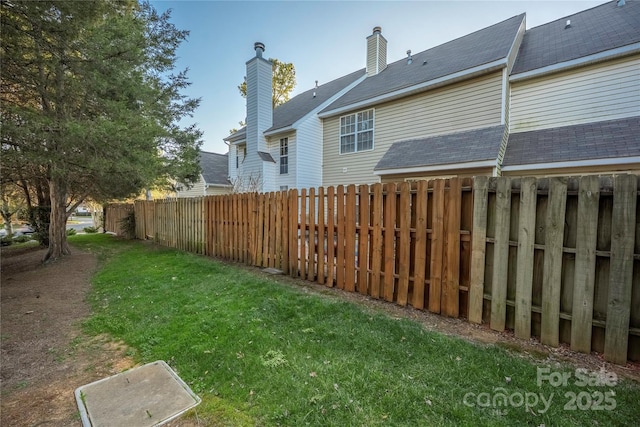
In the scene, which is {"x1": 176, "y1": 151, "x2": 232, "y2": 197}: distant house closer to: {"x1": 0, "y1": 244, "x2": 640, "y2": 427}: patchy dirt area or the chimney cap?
the chimney cap

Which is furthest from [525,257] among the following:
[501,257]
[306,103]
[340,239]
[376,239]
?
[306,103]

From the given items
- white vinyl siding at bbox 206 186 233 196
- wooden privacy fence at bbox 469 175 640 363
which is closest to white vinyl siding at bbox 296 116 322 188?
white vinyl siding at bbox 206 186 233 196

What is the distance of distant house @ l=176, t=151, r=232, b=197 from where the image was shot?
19.6 m

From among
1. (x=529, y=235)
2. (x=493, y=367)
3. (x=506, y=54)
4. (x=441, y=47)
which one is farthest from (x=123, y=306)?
(x=441, y=47)

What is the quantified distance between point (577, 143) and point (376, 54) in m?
9.89

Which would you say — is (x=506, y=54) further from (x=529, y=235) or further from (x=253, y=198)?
(x=253, y=198)

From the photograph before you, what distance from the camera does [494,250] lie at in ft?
10.5

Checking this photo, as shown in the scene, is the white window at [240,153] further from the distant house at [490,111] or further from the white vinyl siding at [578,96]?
the white vinyl siding at [578,96]

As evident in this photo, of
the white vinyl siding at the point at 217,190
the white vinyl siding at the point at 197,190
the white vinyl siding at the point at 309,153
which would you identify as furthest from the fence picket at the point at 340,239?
the white vinyl siding at the point at 197,190

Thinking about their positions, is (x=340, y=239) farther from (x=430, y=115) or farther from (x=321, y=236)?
(x=430, y=115)

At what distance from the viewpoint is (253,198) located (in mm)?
6492

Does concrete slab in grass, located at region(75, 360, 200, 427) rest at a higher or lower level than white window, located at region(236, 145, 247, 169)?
lower

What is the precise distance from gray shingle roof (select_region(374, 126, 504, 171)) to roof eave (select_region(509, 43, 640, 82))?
181cm

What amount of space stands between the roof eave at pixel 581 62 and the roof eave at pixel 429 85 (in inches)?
33.9
